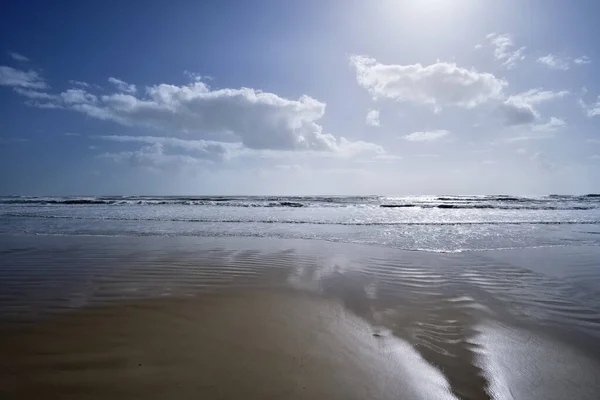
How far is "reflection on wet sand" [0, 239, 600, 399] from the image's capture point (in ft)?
9.62

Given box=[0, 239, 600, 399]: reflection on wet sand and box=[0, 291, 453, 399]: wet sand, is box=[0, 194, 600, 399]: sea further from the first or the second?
box=[0, 291, 453, 399]: wet sand

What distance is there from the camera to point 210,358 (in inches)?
131

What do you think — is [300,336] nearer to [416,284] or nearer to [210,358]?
[210,358]

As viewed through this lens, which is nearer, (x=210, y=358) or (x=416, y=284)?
(x=210, y=358)

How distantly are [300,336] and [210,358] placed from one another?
1.14 m

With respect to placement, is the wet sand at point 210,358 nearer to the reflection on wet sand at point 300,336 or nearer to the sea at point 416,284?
the reflection on wet sand at point 300,336

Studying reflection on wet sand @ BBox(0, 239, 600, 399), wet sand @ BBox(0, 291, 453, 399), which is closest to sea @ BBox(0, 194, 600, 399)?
Result: reflection on wet sand @ BBox(0, 239, 600, 399)

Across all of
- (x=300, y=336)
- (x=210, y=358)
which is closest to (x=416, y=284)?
(x=300, y=336)

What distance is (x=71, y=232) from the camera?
1359 centimetres

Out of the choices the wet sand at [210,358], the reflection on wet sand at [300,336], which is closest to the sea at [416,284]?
the reflection on wet sand at [300,336]

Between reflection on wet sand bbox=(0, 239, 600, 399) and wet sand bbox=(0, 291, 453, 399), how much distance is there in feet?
0.05

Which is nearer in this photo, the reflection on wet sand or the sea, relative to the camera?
the reflection on wet sand

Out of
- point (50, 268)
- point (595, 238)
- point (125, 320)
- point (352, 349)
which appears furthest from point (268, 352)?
point (595, 238)

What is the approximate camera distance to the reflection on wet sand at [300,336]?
293 cm
